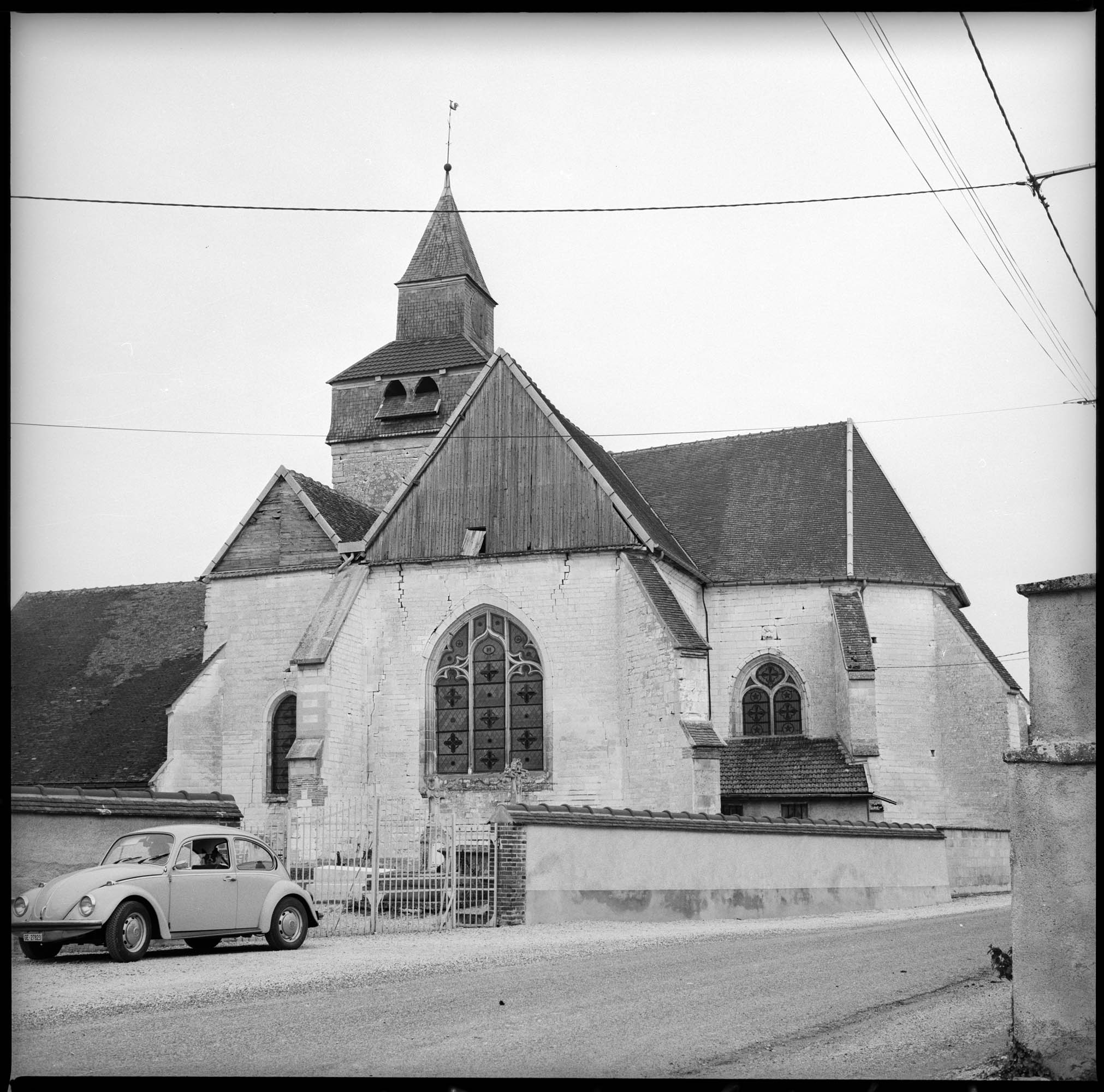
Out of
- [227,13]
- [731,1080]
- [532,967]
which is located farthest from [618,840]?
[227,13]

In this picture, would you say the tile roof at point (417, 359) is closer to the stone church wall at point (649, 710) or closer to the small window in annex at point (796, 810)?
the stone church wall at point (649, 710)

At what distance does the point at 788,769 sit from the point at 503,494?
7.93 m

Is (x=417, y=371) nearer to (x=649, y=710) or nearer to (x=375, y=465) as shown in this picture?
(x=375, y=465)

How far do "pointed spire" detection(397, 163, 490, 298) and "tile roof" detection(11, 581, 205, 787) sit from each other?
10621 millimetres

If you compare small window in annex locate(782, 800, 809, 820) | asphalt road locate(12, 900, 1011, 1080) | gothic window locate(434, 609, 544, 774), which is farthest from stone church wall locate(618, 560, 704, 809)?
asphalt road locate(12, 900, 1011, 1080)

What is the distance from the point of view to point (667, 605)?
75.8 ft

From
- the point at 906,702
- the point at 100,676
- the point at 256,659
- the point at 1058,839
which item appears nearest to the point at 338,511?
the point at 256,659

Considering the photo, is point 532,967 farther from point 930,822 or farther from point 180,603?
point 180,603

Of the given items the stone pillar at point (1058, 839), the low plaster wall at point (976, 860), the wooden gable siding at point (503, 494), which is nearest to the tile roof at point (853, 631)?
the low plaster wall at point (976, 860)

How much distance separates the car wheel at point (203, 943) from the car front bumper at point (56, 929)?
1.27 m

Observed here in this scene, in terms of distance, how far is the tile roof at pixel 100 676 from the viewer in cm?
2786

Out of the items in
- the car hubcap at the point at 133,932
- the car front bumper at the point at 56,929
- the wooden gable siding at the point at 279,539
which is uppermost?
the wooden gable siding at the point at 279,539

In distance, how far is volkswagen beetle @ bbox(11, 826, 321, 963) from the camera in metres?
11.9

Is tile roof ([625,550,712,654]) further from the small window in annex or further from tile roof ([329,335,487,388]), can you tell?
tile roof ([329,335,487,388])
